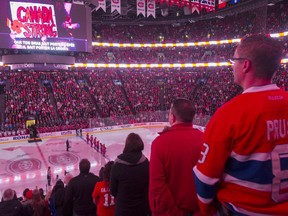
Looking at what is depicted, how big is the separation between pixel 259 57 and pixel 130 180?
6.89ft

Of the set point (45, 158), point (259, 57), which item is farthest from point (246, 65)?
point (45, 158)

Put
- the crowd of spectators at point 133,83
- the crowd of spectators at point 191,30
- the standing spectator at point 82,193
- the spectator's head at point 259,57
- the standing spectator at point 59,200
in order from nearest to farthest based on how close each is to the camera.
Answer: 1. the spectator's head at point 259,57
2. the standing spectator at point 82,193
3. the standing spectator at point 59,200
4. the crowd of spectators at point 133,83
5. the crowd of spectators at point 191,30

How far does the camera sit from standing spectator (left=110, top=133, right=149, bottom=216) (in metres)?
3.17

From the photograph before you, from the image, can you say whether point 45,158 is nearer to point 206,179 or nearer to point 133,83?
point 206,179

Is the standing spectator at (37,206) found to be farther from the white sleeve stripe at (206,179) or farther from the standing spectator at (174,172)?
the white sleeve stripe at (206,179)

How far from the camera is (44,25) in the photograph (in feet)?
83.9

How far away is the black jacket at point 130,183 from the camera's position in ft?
10.4

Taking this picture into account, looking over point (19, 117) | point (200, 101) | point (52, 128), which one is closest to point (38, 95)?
point (19, 117)

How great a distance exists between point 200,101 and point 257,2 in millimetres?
13670

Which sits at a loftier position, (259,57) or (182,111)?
(259,57)

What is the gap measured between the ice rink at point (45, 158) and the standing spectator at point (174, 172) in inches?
491

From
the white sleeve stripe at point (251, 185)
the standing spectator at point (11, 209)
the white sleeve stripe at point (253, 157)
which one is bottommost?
the standing spectator at point (11, 209)

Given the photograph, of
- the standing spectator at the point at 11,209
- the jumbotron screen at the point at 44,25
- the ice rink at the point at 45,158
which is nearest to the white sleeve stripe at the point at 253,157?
the standing spectator at the point at 11,209

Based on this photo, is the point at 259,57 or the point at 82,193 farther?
the point at 82,193
